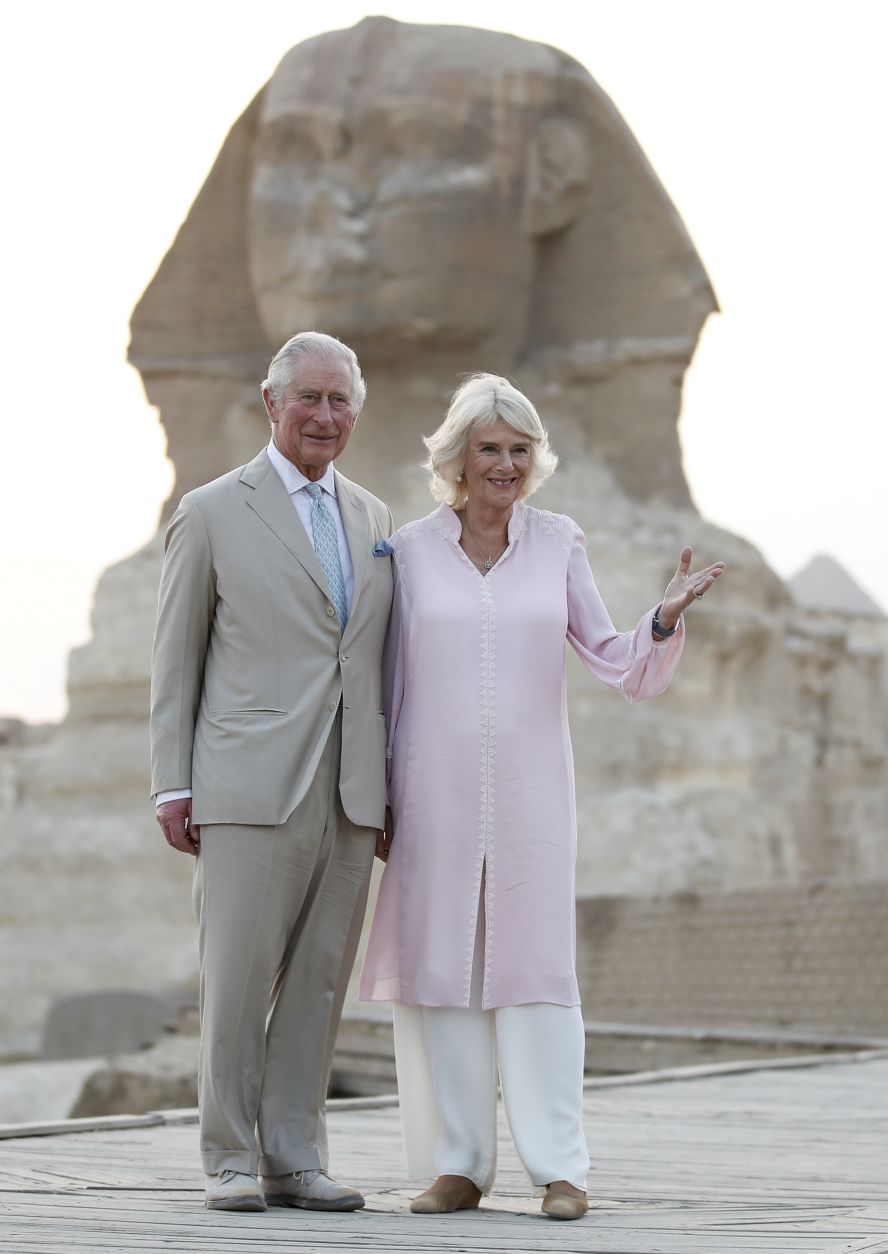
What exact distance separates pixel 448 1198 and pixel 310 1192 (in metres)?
0.27

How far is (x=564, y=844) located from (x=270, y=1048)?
725 millimetres

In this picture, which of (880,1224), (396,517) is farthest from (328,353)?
(396,517)

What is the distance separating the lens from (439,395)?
18.1 metres

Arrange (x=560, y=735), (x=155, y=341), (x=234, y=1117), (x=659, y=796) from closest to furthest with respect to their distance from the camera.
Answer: (x=234, y=1117), (x=560, y=735), (x=659, y=796), (x=155, y=341)

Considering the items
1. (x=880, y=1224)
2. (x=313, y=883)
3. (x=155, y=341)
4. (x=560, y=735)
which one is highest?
(x=155, y=341)

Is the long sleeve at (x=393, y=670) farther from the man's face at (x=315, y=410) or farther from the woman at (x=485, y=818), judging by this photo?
the man's face at (x=315, y=410)

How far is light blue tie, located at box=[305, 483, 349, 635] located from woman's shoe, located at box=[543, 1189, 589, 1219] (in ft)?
3.90

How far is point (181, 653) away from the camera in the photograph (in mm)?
4254

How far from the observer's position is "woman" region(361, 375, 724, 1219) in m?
4.27

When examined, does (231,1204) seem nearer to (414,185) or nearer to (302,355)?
(302,355)

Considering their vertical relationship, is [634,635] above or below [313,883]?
above

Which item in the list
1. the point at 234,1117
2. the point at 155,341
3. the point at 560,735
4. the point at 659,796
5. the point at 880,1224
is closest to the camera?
the point at 880,1224

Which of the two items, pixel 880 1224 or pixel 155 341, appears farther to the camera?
pixel 155 341

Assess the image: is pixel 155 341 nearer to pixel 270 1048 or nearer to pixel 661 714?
pixel 661 714
